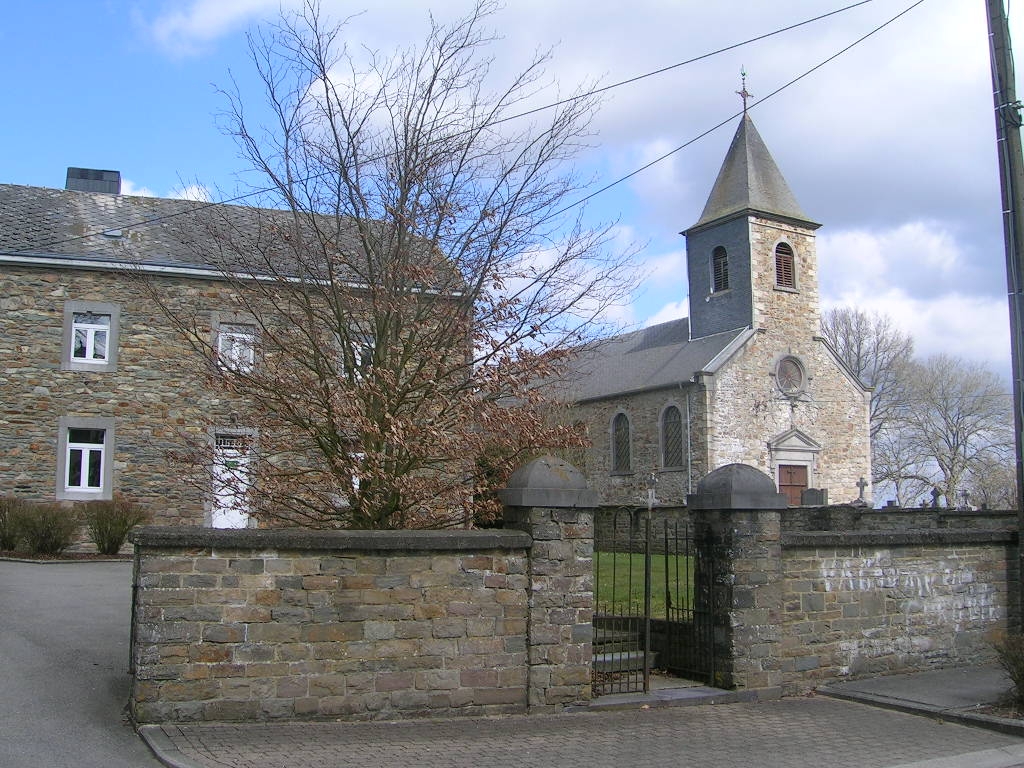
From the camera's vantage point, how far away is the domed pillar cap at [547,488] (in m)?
8.27

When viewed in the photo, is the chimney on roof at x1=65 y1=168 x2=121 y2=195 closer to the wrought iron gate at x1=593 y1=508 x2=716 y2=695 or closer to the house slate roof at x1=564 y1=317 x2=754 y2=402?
the house slate roof at x1=564 y1=317 x2=754 y2=402

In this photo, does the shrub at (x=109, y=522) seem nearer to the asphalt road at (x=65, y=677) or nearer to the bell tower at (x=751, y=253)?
the asphalt road at (x=65, y=677)

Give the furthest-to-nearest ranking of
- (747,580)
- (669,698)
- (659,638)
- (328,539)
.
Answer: (659,638) < (747,580) < (669,698) < (328,539)

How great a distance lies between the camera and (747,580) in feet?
30.4

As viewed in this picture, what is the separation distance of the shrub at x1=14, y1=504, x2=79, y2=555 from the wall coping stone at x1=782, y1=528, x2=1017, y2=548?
45.5ft

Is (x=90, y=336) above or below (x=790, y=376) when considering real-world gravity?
below

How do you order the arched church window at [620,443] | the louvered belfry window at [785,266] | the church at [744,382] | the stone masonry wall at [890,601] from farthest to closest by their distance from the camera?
1. the arched church window at [620,443]
2. the louvered belfry window at [785,266]
3. the church at [744,382]
4. the stone masonry wall at [890,601]

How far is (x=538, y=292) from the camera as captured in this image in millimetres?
9422

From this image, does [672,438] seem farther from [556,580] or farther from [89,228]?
[556,580]

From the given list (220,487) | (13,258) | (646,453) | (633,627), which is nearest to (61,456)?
Result: (13,258)

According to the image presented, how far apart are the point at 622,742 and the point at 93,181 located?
22.6 m

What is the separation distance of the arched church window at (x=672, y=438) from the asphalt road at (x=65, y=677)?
78.4 ft

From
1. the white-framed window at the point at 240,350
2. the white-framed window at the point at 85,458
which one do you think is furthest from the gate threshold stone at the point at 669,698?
the white-framed window at the point at 85,458

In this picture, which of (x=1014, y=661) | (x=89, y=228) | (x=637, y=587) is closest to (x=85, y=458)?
(x=89, y=228)
